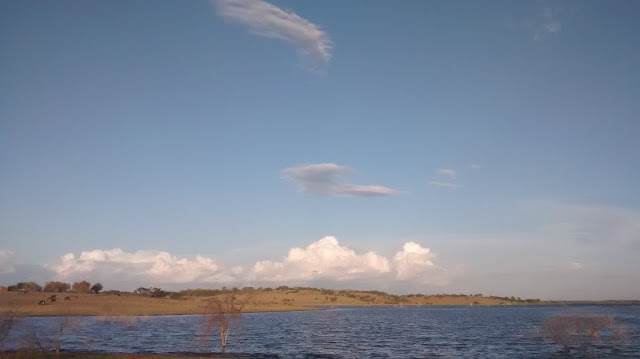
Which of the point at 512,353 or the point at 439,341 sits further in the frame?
the point at 439,341

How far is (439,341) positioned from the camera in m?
89.1

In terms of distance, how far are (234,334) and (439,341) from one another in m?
35.8

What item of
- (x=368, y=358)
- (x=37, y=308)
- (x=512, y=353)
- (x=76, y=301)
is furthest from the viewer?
(x=76, y=301)

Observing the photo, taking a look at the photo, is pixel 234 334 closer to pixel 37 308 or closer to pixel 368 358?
A: pixel 368 358

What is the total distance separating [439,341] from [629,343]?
92.2 ft

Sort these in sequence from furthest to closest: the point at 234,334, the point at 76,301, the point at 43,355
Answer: the point at 76,301, the point at 234,334, the point at 43,355

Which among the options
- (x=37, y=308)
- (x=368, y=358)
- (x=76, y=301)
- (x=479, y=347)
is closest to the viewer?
(x=368, y=358)

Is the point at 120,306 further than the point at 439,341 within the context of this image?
Yes

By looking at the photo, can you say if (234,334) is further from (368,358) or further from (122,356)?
(122,356)

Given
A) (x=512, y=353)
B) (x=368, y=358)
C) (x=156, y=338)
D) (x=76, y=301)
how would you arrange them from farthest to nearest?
(x=76, y=301) < (x=156, y=338) < (x=512, y=353) < (x=368, y=358)

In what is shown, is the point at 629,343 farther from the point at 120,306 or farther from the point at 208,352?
the point at 120,306

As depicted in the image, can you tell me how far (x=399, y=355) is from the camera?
2613 inches

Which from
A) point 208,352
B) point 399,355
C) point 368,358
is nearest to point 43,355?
point 208,352

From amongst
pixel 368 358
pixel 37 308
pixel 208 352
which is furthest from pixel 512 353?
pixel 37 308
